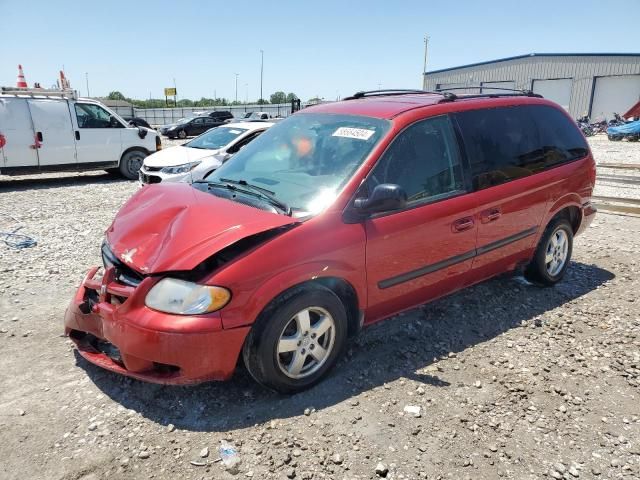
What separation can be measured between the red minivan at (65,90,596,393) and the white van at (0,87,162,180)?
8.17 metres

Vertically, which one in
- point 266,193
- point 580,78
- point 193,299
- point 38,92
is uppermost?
point 580,78

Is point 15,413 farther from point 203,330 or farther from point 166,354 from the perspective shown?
point 203,330

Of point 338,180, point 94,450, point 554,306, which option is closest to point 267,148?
point 338,180

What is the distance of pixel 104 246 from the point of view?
3.32 m

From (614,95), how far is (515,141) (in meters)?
34.4

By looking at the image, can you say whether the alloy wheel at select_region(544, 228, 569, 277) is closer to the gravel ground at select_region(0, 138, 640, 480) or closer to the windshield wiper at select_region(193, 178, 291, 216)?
the gravel ground at select_region(0, 138, 640, 480)

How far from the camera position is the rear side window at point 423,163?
326cm

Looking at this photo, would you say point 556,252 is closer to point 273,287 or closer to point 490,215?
point 490,215

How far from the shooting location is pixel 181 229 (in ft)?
9.41

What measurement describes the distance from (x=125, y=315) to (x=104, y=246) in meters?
0.87

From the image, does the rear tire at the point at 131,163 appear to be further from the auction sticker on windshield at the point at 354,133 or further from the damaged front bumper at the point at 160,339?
the damaged front bumper at the point at 160,339

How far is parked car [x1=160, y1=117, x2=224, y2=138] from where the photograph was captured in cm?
2745

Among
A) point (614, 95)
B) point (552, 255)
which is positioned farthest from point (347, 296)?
point (614, 95)

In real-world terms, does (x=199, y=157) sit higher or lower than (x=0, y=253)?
higher
